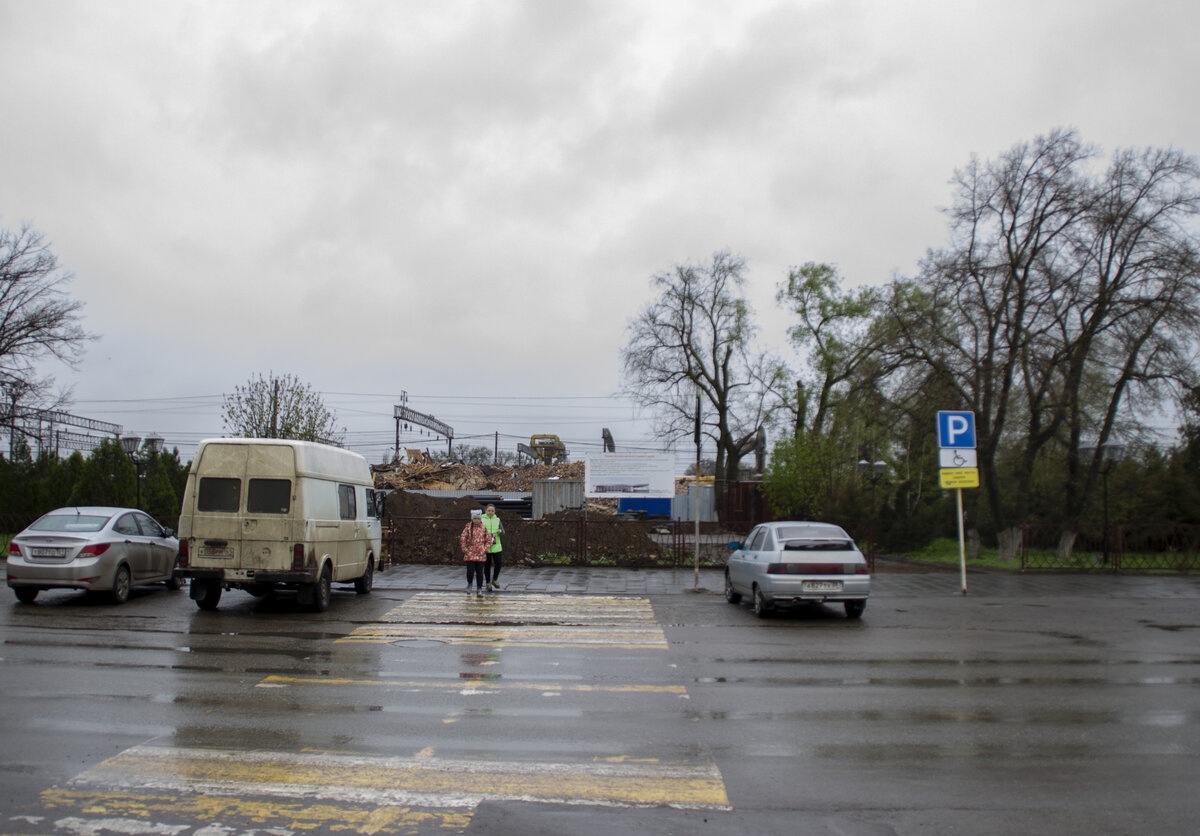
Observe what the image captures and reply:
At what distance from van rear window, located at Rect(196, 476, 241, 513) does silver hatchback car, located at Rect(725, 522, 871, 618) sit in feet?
28.5

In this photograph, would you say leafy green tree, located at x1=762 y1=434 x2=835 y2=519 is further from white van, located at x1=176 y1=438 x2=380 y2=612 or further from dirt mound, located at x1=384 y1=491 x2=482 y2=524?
white van, located at x1=176 y1=438 x2=380 y2=612

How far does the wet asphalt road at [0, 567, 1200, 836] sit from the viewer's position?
5.08m

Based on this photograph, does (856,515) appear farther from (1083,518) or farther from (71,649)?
(71,649)

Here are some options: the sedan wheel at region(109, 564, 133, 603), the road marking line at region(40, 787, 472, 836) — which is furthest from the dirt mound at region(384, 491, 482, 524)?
the road marking line at region(40, 787, 472, 836)

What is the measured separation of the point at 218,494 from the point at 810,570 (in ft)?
31.7

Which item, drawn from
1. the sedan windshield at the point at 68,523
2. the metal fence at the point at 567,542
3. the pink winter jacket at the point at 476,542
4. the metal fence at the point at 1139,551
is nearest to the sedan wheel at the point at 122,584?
the sedan windshield at the point at 68,523

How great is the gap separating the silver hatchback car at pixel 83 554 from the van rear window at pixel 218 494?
186cm

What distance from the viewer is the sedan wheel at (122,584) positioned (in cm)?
1511

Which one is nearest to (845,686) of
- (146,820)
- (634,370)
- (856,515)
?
(146,820)

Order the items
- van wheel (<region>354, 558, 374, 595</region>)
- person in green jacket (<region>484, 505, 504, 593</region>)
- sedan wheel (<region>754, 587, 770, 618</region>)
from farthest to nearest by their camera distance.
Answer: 1. person in green jacket (<region>484, 505, 504, 593</region>)
2. van wheel (<region>354, 558, 374, 595</region>)
3. sedan wheel (<region>754, 587, 770, 618</region>)

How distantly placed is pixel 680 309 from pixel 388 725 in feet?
142

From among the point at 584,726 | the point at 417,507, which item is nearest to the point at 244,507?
the point at 584,726

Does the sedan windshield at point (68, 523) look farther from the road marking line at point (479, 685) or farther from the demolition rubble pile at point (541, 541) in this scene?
the demolition rubble pile at point (541, 541)

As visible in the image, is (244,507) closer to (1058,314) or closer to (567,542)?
(567,542)
